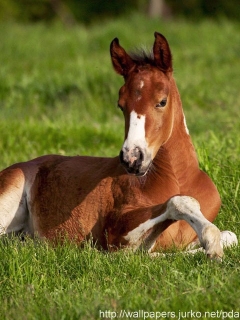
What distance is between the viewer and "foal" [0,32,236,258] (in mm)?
5734

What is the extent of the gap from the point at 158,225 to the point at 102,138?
160 inches

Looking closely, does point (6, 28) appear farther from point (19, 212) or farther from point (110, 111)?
point (19, 212)

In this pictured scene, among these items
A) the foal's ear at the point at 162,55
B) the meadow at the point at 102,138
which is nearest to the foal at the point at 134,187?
the foal's ear at the point at 162,55

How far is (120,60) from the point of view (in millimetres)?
6176

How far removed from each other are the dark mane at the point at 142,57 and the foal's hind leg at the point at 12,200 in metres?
1.51

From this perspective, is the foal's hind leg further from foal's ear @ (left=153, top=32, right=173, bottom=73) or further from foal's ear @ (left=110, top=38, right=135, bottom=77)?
foal's ear @ (left=153, top=32, right=173, bottom=73)

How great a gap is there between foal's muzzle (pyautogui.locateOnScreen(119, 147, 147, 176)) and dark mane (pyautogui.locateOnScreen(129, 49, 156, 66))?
0.75 meters

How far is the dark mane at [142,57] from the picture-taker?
6.07 meters

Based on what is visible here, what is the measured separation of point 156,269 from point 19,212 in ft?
6.53

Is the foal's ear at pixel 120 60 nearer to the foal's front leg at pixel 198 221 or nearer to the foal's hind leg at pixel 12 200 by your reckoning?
the foal's front leg at pixel 198 221

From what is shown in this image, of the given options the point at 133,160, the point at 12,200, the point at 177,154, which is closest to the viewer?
the point at 133,160

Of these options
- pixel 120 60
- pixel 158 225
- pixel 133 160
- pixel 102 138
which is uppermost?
pixel 120 60

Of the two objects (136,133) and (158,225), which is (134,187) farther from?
(136,133)

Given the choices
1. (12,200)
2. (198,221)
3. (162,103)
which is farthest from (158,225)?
(12,200)
